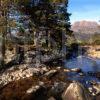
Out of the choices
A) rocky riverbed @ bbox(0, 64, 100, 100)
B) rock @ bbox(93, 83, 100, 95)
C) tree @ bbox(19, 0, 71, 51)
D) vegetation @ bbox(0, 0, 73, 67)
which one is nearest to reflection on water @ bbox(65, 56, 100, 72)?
rocky riverbed @ bbox(0, 64, 100, 100)

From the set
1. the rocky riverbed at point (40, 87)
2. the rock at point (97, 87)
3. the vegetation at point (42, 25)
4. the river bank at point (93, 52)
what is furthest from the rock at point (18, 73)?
the river bank at point (93, 52)

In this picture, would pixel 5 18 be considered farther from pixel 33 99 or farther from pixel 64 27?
pixel 33 99

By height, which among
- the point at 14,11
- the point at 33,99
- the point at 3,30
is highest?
the point at 14,11

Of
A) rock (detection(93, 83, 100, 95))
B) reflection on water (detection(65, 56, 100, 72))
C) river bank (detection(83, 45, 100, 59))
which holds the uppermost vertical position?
river bank (detection(83, 45, 100, 59))

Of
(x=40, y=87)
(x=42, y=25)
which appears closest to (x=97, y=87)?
(x=40, y=87)

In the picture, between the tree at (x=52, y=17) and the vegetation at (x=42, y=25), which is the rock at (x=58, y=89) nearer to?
the vegetation at (x=42, y=25)

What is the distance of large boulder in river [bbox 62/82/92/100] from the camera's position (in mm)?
16922

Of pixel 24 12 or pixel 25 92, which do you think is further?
pixel 24 12

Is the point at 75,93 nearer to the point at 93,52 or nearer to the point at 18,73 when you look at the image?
the point at 18,73

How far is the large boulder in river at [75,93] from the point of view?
55.5 ft

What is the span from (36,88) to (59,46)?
2676cm

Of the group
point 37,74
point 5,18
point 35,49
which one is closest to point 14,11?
point 5,18

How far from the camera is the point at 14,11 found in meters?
38.4

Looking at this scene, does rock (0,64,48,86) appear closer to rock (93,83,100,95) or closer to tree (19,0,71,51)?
rock (93,83,100,95)
